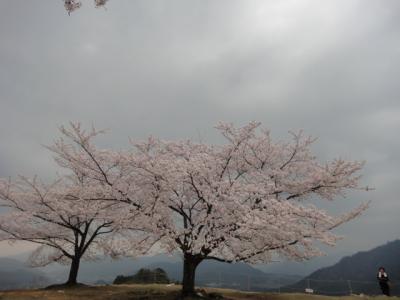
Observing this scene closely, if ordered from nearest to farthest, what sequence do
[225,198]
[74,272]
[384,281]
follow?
1. [225,198]
2. [384,281]
3. [74,272]

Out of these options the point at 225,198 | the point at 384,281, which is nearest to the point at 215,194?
the point at 225,198

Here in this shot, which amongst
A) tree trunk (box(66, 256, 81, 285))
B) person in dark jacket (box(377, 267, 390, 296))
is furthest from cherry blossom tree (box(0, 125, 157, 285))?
person in dark jacket (box(377, 267, 390, 296))

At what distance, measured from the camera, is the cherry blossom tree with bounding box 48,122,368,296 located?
18000 mm

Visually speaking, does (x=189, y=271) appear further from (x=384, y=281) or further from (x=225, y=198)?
(x=384, y=281)

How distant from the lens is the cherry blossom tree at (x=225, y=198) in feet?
59.1

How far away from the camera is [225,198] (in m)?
18.4

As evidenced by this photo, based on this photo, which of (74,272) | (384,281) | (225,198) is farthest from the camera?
(74,272)

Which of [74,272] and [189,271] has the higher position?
[74,272]

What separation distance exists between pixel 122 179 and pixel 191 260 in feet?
18.1

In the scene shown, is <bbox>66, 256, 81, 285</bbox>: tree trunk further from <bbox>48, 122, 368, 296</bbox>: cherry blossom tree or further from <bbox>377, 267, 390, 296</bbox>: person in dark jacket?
<bbox>377, 267, 390, 296</bbox>: person in dark jacket

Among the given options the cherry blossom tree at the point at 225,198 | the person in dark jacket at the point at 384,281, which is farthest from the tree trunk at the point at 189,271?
the person in dark jacket at the point at 384,281

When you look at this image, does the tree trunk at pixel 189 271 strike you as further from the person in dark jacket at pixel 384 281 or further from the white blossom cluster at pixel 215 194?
the person in dark jacket at pixel 384 281

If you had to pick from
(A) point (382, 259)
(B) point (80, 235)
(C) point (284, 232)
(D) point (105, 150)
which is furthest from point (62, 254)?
(A) point (382, 259)

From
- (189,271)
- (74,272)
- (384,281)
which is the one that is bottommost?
(384,281)
